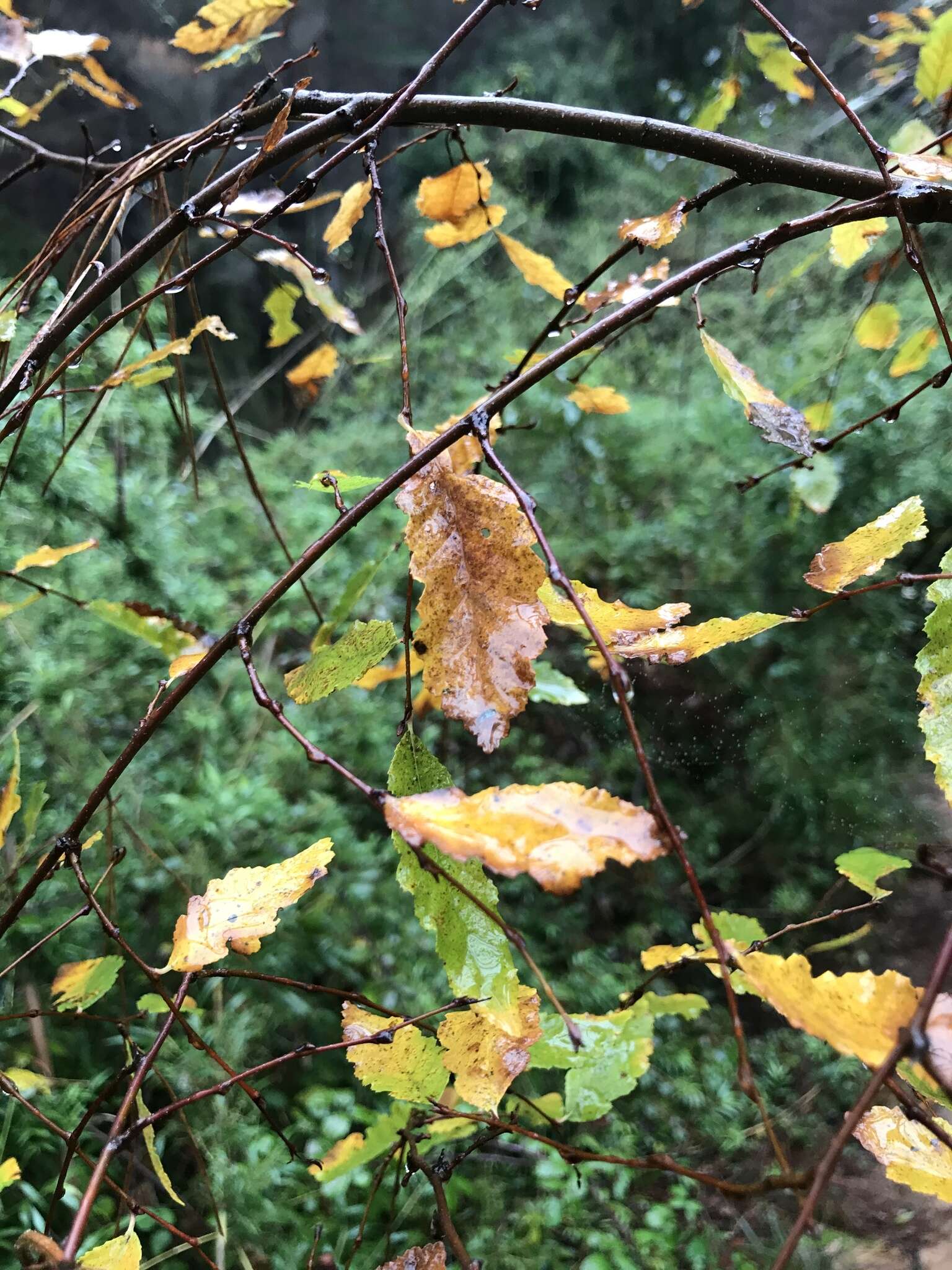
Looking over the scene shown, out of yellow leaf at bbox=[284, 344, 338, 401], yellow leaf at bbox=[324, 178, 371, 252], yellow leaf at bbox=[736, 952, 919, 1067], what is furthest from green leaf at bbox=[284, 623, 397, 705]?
yellow leaf at bbox=[284, 344, 338, 401]

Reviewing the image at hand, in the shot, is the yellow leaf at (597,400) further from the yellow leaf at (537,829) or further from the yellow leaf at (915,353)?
the yellow leaf at (537,829)

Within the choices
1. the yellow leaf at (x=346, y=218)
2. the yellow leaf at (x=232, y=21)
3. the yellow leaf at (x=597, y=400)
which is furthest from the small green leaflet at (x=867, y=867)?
the yellow leaf at (x=232, y=21)

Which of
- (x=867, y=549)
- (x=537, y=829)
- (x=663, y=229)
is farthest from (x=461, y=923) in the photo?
(x=663, y=229)

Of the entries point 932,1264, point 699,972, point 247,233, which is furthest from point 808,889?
point 247,233

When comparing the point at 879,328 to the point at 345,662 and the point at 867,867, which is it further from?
→ the point at 345,662

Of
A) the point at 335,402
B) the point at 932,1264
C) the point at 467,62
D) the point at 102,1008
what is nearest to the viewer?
the point at 102,1008

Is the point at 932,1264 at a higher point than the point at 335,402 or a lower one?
lower

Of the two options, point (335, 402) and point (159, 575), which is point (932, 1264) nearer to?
point (159, 575)
